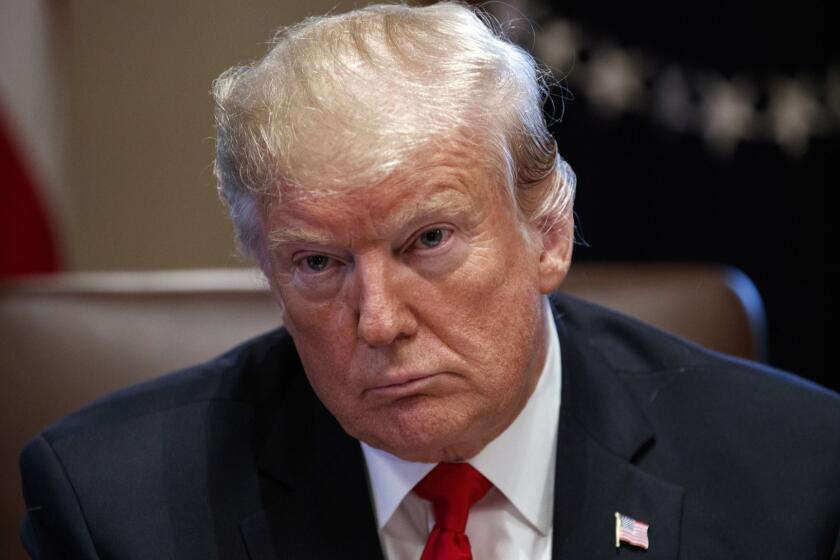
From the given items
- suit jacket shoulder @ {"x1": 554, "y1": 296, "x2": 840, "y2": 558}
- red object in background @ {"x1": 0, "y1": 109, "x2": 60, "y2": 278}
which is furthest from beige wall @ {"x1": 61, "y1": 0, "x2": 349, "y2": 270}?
suit jacket shoulder @ {"x1": 554, "y1": 296, "x2": 840, "y2": 558}

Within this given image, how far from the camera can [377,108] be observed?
63.9 inches

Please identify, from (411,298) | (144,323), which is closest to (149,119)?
(144,323)

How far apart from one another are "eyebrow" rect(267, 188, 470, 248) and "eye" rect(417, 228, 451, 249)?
35mm

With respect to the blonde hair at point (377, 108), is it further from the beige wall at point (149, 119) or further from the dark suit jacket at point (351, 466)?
the beige wall at point (149, 119)

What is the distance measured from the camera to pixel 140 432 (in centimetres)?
199

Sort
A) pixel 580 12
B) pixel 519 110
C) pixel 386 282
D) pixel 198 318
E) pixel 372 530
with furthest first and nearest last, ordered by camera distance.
Answer: pixel 580 12, pixel 198 318, pixel 372 530, pixel 519 110, pixel 386 282

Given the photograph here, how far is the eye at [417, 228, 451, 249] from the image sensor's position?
5.47ft

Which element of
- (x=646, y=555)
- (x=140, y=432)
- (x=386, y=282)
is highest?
(x=386, y=282)

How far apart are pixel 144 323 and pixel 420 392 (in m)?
0.84

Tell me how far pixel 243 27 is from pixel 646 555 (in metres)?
2.84

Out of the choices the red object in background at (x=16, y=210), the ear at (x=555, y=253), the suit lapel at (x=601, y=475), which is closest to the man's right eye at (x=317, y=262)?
the ear at (x=555, y=253)

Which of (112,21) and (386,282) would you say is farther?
(112,21)

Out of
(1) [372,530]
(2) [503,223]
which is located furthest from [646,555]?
(2) [503,223]

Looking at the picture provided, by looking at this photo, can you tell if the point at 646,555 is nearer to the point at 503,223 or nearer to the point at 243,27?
the point at 503,223
